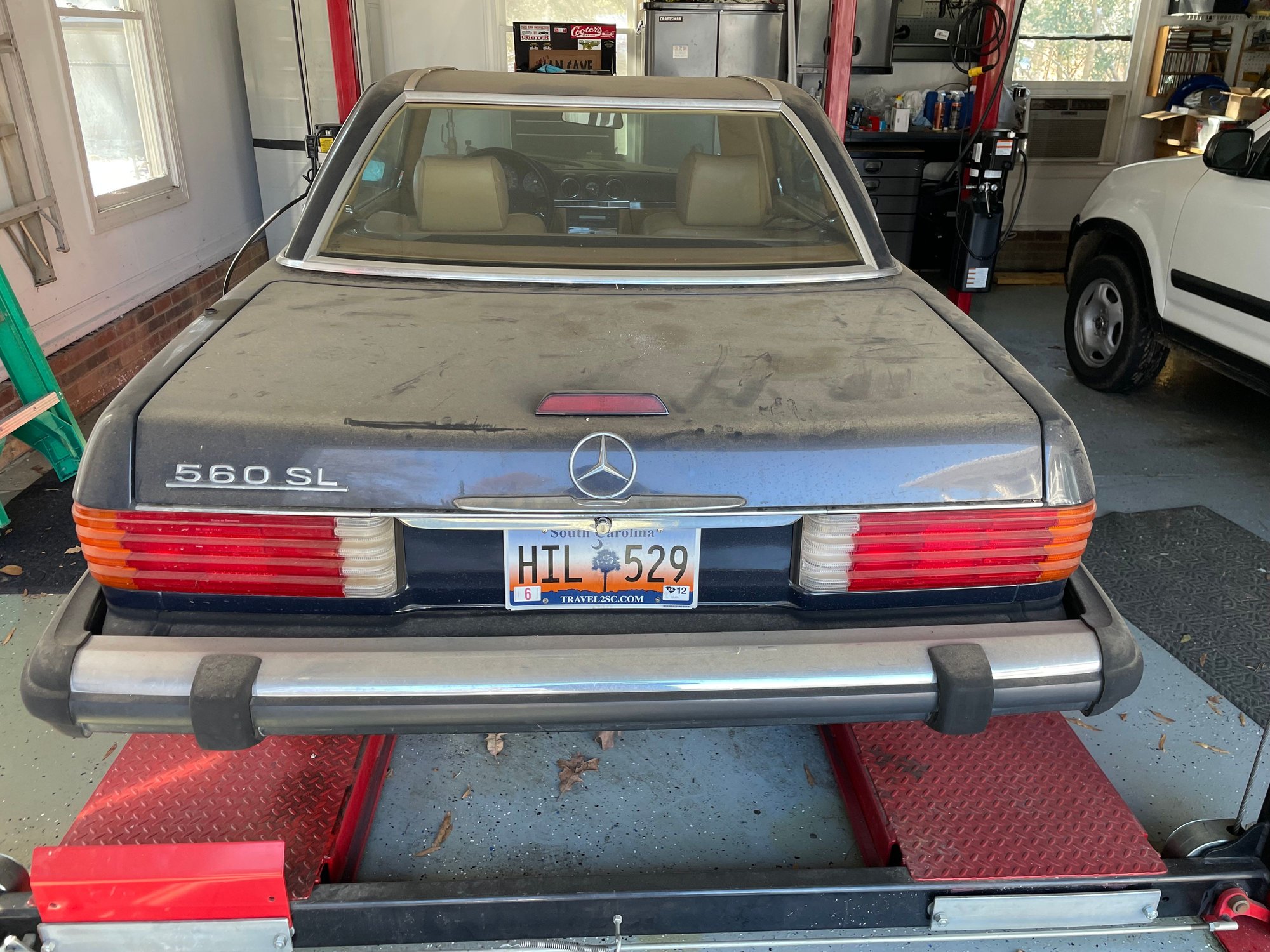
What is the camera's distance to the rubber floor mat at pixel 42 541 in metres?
3.32

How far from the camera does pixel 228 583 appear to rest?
68.1 inches

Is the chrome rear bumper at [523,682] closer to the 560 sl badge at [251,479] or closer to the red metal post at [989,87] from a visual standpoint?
the 560 sl badge at [251,479]

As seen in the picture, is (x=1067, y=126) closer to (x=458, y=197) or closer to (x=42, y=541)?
(x=458, y=197)

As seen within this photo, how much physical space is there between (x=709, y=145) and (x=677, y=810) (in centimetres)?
194

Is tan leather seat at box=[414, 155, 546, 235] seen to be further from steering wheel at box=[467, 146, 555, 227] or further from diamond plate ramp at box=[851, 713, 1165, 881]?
diamond plate ramp at box=[851, 713, 1165, 881]

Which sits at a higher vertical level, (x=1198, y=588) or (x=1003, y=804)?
(x=1003, y=804)

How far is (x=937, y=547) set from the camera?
5.79 feet

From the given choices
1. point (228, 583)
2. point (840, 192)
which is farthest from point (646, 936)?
point (840, 192)

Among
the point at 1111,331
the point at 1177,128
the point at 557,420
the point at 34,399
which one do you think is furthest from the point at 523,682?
the point at 1177,128

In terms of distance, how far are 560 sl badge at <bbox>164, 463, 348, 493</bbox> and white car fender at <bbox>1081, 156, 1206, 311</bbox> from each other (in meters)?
4.37

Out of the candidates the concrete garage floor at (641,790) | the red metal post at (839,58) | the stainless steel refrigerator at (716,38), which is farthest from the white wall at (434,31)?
the concrete garage floor at (641,790)

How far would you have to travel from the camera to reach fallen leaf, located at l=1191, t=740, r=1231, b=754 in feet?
8.38

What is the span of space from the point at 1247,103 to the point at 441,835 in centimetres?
819

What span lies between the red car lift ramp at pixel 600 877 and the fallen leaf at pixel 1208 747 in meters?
0.50
